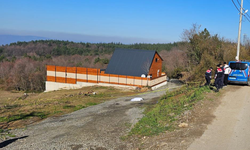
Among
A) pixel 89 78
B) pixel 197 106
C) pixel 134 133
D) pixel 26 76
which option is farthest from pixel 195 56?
pixel 26 76

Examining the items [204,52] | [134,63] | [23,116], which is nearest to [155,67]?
[134,63]

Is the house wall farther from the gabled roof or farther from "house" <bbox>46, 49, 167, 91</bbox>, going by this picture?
the gabled roof

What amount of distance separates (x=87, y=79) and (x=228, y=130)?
99.5ft

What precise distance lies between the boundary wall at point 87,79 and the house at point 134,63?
71.3 inches

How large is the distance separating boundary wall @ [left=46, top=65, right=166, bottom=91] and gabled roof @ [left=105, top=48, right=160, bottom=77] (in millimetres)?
2134

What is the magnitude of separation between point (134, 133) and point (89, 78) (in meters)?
28.3

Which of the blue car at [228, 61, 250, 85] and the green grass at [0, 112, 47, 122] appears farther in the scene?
the blue car at [228, 61, 250, 85]

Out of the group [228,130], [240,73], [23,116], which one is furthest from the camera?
[240,73]

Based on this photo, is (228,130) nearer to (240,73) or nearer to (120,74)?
(240,73)

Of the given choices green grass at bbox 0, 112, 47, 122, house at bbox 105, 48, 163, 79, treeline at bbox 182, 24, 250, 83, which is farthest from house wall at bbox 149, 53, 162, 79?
green grass at bbox 0, 112, 47, 122

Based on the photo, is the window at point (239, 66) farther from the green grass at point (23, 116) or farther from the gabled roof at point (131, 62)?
the gabled roof at point (131, 62)

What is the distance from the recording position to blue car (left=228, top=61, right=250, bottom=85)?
1644 cm

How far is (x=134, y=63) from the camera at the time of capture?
3525 centimetres

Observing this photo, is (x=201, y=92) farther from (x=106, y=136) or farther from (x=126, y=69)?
(x=126, y=69)
